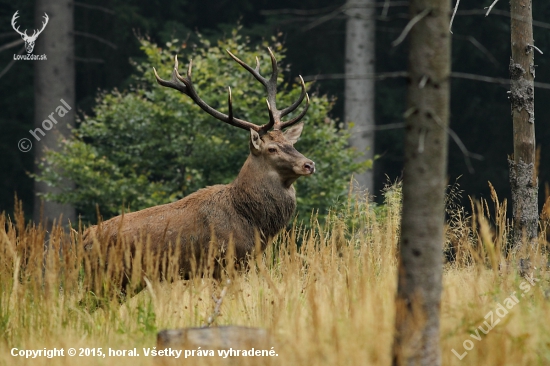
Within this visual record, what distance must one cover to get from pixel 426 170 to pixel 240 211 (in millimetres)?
3453

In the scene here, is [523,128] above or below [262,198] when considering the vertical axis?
above

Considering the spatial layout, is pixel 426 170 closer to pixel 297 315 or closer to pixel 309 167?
pixel 297 315

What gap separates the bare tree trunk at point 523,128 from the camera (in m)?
6.09

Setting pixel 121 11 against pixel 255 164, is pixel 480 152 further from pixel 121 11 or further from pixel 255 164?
pixel 255 164

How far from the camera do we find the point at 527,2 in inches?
239

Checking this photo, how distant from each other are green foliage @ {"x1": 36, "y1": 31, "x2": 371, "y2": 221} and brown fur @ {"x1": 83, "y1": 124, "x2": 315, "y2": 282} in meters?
4.28

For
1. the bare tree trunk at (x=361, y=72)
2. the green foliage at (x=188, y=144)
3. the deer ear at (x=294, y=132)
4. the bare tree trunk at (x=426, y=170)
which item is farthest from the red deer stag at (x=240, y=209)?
the bare tree trunk at (x=361, y=72)

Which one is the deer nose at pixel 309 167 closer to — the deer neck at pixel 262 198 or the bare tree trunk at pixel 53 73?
the deer neck at pixel 262 198

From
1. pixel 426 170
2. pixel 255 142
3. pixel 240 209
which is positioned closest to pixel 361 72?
pixel 255 142

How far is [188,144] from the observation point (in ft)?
38.4

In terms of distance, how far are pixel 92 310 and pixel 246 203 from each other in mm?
2122

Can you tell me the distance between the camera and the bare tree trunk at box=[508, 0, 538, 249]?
609 centimetres

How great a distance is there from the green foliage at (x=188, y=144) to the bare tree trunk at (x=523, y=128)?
5.08 m

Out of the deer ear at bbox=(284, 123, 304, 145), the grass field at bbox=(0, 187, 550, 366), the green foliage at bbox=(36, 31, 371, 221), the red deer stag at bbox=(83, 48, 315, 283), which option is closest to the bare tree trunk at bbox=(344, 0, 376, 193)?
the green foliage at bbox=(36, 31, 371, 221)
